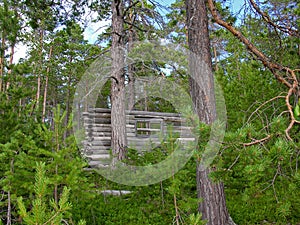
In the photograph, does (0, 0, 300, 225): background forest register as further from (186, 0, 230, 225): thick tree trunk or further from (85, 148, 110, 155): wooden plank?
(85, 148, 110, 155): wooden plank

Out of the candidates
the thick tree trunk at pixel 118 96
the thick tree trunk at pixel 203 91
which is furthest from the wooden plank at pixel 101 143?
the thick tree trunk at pixel 203 91

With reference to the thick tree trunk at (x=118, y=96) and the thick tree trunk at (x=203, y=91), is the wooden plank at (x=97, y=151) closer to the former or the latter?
the thick tree trunk at (x=118, y=96)

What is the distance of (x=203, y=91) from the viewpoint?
15.3ft

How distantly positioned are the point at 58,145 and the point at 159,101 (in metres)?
16.9

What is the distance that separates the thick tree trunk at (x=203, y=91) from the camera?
446cm

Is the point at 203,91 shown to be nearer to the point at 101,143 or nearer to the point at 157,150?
the point at 157,150

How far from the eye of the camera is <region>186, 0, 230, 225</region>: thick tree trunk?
446 cm

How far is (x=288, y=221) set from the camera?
5.73 metres

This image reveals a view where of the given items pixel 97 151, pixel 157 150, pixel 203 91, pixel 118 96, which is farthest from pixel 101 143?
pixel 203 91

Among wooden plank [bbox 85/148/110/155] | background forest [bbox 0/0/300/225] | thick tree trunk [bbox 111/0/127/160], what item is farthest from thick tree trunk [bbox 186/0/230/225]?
wooden plank [bbox 85/148/110/155]

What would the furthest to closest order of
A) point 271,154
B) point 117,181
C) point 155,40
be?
point 155,40 < point 117,181 < point 271,154

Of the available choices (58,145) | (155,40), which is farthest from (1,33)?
(155,40)

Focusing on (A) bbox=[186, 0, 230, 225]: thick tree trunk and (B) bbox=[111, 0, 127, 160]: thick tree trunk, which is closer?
(A) bbox=[186, 0, 230, 225]: thick tree trunk

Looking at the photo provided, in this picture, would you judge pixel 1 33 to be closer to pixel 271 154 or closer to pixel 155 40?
pixel 155 40
